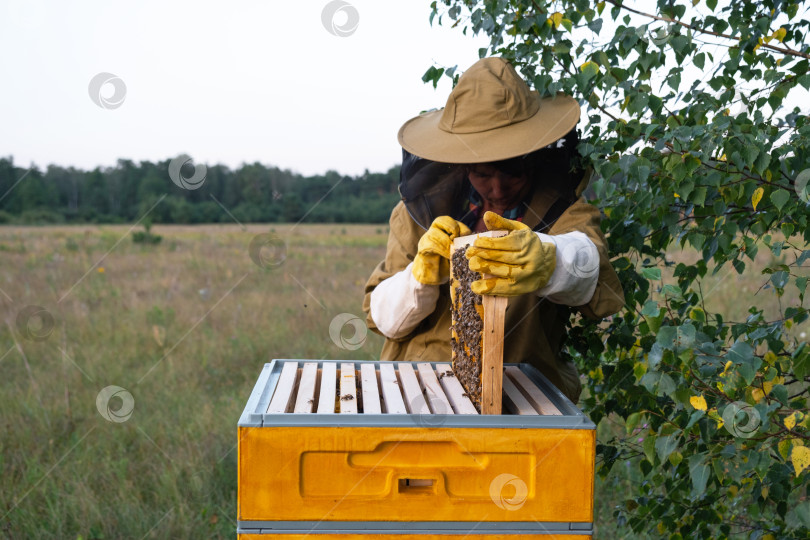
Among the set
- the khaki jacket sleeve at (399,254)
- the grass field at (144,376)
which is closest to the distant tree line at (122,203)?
the grass field at (144,376)

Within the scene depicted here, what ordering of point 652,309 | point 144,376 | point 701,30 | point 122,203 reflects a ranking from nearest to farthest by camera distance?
point 652,309, point 701,30, point 144,376, point 122,203

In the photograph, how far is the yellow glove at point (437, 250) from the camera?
2.29m

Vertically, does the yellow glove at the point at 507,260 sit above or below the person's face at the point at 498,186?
below

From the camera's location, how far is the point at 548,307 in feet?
9.12

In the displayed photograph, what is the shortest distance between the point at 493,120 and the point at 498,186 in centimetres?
26

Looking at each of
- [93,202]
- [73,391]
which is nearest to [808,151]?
[73,391]

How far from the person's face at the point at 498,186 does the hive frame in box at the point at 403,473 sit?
1.15 metres

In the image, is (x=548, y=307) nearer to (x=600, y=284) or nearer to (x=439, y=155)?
(x=600, y=284)

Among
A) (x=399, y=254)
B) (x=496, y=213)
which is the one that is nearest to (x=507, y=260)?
(x=496, y=213)

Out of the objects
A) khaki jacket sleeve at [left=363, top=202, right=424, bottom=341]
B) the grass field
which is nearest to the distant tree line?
the grass field

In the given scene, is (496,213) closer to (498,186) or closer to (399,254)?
(498,186)

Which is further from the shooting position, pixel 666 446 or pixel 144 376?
pixel 144 376

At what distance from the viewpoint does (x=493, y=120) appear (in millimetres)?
2482

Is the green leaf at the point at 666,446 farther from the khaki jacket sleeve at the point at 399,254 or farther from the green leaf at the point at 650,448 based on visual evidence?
the khaki jacket sleeve at the point at 399,254
